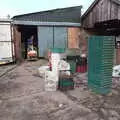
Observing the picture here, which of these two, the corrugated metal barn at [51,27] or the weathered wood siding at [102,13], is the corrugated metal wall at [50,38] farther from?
the weathered wood siding at [102,13]

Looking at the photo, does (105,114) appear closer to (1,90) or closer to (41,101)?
(41,101)

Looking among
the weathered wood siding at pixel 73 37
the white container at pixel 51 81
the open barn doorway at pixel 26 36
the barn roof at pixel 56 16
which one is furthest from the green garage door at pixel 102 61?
the open barn doorway at pixel 26 36

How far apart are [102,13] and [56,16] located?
2968 mm

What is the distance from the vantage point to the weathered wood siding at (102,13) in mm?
8789

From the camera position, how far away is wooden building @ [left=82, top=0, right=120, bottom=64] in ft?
28.9

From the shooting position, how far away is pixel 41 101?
414 cm

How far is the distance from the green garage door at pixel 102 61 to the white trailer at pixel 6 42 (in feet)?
18.7

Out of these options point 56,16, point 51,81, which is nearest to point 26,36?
point 56,16

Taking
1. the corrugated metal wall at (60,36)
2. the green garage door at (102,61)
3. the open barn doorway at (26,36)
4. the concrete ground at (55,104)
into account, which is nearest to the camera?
the concrete ground at (55,104)

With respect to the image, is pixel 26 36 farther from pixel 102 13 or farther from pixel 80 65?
pixel 80 65

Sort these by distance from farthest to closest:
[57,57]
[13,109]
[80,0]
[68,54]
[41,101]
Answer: [80,0] < [68,54] < [57,57] < [41,101] < [13,109]

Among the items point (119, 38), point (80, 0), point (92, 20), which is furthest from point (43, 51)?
point (80, 0)

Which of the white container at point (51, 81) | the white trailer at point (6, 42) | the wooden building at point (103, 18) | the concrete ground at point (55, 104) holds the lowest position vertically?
the concrete ground at point (55, 104)

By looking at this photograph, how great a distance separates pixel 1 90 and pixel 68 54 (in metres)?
3.30
